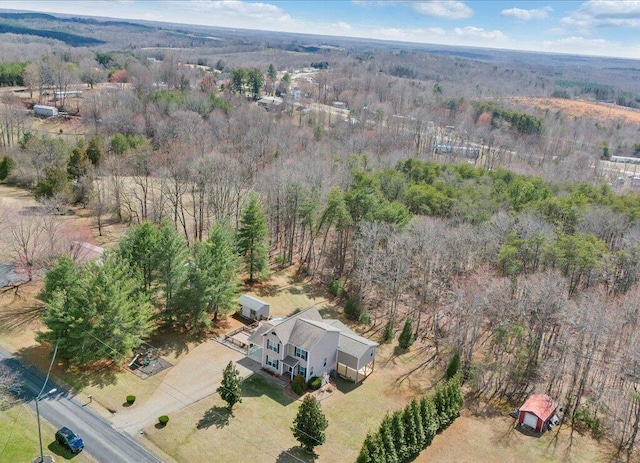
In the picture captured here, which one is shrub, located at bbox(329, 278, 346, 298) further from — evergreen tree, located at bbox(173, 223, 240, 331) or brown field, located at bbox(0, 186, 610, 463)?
evergreen tree, located at bbox(173, 223, 240, 331)

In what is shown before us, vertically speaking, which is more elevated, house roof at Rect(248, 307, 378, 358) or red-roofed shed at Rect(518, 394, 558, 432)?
house roof at Rect(248, 307, 378, 358)

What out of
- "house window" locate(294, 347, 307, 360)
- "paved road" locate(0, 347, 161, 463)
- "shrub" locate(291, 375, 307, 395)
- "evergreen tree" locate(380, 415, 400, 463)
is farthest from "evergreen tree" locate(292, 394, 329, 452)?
"paved road" locate(0, 347, 161, 463)

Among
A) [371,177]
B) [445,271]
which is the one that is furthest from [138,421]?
[371,177]

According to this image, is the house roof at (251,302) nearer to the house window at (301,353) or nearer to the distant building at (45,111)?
the house window at (301,353)

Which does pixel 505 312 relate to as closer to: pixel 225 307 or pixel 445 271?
pixel 445 271

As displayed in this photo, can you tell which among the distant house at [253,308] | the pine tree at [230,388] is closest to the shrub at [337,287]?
the distant house at [253,308]

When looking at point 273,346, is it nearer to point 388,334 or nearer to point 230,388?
point 230,388

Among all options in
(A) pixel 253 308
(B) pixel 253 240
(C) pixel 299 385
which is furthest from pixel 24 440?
(B) pixel 253 240
